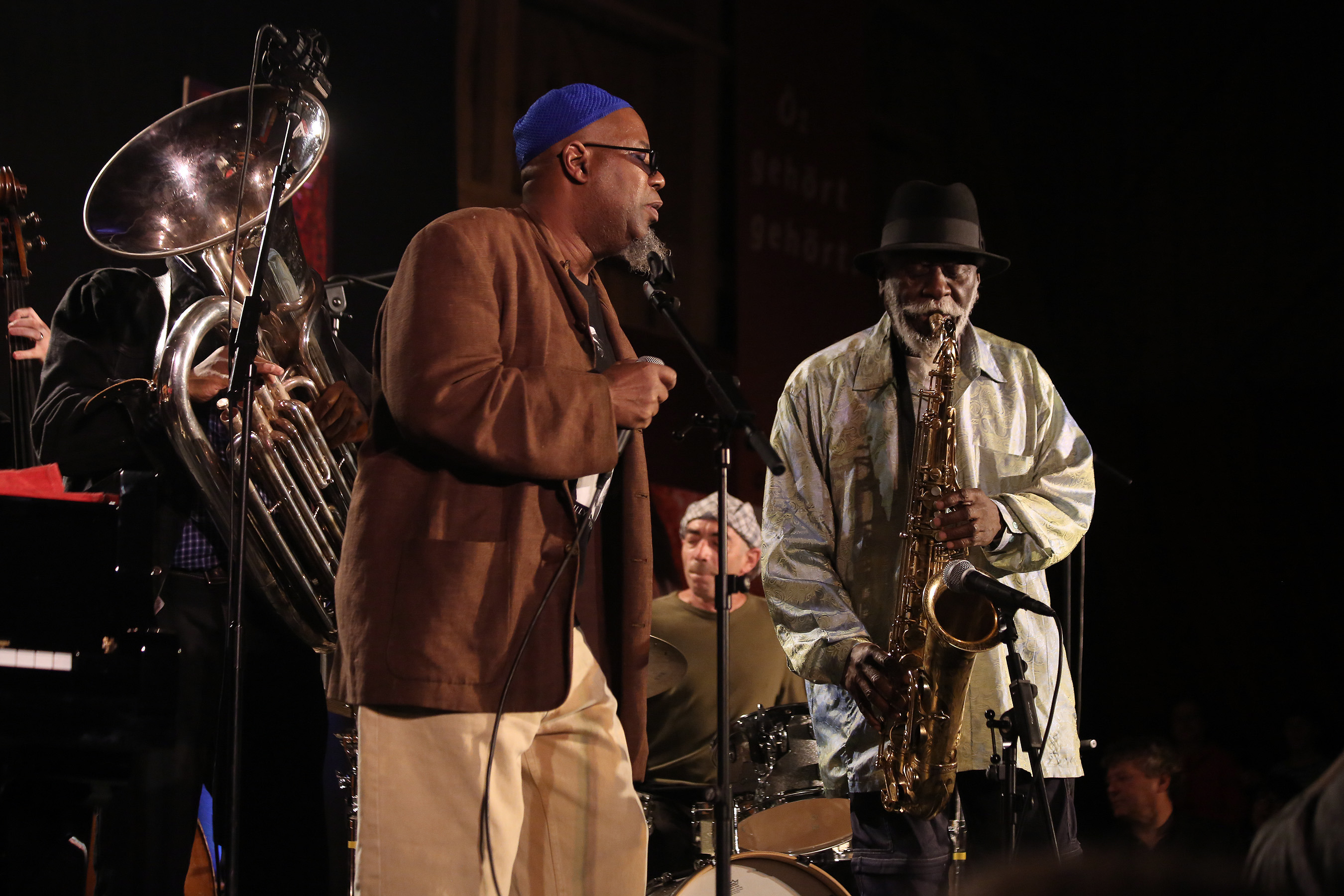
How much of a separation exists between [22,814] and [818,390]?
81.3 inches

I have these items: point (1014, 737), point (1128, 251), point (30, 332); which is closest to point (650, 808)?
point (1014, 737)

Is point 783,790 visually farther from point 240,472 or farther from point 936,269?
point 240,472

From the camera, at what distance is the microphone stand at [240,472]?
271 cm

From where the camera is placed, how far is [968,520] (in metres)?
3.00

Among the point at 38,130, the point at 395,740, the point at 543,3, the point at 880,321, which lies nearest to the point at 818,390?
the point at 880,321

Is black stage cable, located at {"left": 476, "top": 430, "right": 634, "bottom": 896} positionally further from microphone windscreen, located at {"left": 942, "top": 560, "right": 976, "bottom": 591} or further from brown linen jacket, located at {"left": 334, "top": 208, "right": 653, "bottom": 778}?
microphone windscreen, located at {"left": 942, "top": 560, "right": 976, "bottom": 591}

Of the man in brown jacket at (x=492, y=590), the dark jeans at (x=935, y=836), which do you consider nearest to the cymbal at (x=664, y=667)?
the dark jeans at (x=935, y=836)

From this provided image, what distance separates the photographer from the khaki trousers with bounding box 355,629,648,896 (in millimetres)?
2258

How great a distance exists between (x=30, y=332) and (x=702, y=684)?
3205 mm

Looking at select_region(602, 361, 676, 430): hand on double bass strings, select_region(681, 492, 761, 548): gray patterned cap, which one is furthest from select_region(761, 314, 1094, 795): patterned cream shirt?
select_region(681, 492, 761, 548): gray patterned cap

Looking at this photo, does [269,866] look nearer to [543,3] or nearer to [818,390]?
[818,390]

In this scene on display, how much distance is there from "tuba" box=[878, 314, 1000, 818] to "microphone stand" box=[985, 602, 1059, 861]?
116mm

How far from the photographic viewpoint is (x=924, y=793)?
10.0 ft

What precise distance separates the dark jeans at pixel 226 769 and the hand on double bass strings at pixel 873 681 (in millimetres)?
1431
